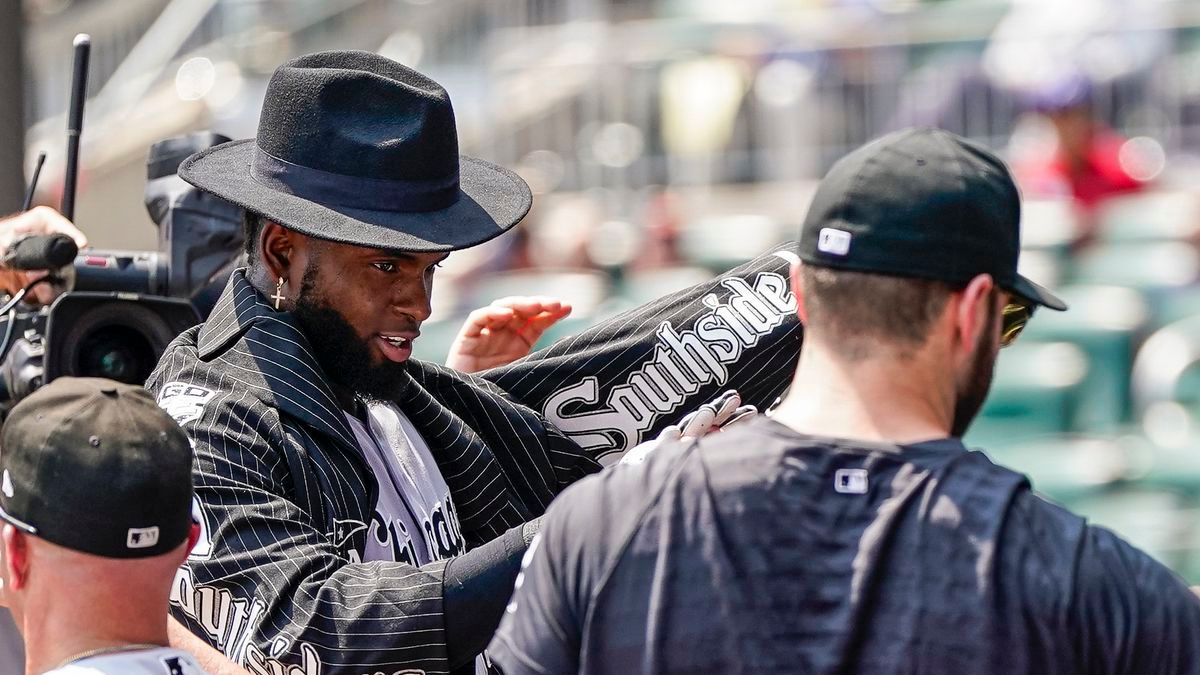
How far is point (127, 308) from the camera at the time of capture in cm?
315

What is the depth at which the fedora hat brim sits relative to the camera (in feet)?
8.30

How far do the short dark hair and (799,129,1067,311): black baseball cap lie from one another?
12mm

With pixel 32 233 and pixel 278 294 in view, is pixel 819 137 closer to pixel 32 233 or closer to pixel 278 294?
pixel 32 233

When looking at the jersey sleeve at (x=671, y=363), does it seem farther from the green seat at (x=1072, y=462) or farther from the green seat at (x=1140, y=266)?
the green seat at (x=1140, y=266)

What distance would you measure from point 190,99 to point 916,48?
4.80m

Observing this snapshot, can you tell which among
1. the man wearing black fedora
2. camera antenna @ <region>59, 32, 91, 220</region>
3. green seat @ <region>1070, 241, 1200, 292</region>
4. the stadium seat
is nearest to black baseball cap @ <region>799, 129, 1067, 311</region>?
the man wearing black fedora

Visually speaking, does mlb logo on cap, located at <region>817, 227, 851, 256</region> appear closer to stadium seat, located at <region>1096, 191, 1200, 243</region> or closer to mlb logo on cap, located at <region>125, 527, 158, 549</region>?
mlb logo on cap, located at <region>125, 527, 158, 549</region>

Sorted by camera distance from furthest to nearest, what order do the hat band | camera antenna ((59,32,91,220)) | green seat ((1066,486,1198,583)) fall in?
1. green seat ((1066,486,1198,583))
2. camera antenna ((59,32,91,220))
3. the hat band

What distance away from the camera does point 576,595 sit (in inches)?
73.0

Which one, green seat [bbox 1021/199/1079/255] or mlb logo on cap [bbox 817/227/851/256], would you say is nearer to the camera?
mlb logo on cap [bbox 817/227/851/256]

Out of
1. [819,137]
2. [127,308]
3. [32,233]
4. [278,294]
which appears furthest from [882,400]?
[819,137]

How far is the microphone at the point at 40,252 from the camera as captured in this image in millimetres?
3029

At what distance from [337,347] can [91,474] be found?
0.80 metres

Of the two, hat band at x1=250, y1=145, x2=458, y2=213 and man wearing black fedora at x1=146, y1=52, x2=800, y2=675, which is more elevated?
hat band at x1=250, y1=145, x2=458, y2=213
